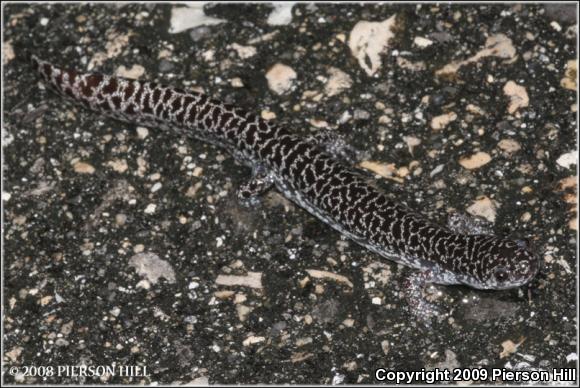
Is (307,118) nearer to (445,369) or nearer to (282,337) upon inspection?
(282,337)

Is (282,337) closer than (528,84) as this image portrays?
Yes

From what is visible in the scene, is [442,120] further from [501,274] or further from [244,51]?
[244,51]

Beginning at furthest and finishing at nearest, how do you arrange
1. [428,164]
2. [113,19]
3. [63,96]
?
[113,19]
[63,96]
[428,164]

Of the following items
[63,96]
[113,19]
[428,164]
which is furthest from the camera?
[113,19]

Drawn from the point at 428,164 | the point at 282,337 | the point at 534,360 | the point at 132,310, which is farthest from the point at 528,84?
the point at 132,310

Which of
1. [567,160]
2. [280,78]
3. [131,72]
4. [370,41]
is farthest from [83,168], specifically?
[567,160]

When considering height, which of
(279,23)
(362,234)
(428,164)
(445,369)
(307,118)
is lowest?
(445,369)

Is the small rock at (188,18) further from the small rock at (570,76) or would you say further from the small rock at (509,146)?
the small rock at (570,76)
